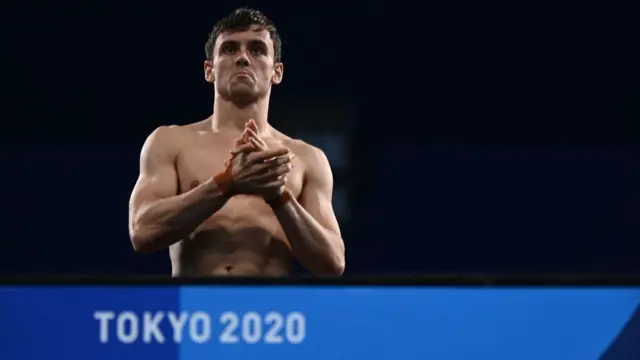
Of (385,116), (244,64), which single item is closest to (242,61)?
(244,64)

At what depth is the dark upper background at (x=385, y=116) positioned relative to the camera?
3.59 meters

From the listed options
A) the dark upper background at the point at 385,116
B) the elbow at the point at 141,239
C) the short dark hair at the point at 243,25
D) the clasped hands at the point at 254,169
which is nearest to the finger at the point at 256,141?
the clasped hands at the point at 254,169

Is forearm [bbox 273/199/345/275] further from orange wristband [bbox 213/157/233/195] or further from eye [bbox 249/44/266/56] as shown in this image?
eye [bbox 249/44/266/56]

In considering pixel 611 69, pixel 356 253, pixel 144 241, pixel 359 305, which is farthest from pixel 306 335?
pixel 611 69

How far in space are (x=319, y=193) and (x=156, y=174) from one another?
266 mm

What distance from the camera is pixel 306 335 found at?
1.00m

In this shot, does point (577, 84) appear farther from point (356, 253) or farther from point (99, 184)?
point (99, 184)

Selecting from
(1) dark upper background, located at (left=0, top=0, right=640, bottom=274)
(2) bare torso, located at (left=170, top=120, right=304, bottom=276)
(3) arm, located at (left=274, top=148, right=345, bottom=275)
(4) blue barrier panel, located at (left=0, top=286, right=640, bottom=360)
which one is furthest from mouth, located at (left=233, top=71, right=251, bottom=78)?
(1) dark upper background, located at (left=0, top=0, right=640, bottom=274)

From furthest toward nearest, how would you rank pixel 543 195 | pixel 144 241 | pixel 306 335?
pixel 543 195 → pixel 144 241 → pixel 306 335

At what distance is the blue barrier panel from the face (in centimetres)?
86

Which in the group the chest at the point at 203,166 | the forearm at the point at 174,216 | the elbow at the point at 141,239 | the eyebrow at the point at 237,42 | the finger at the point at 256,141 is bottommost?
the elbow at the point at 141,239

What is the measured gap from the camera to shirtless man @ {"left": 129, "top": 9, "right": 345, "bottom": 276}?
1.60 metres

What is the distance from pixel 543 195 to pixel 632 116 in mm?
394

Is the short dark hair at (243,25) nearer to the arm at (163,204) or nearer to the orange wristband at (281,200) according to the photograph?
the arm at (163,204)
